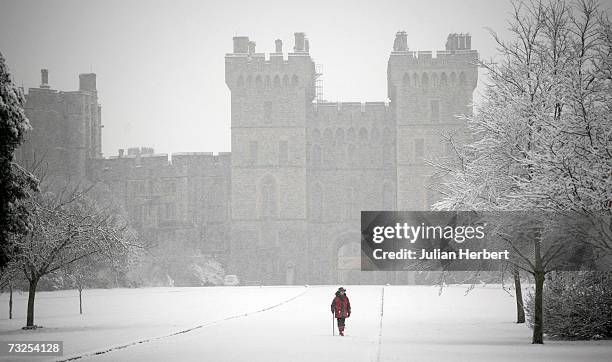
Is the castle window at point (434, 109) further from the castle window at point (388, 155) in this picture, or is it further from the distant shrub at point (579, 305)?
the distant shrub at point (579, 305)

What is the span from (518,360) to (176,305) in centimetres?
1931

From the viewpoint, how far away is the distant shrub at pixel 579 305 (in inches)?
763

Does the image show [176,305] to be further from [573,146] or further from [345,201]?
[345,201]

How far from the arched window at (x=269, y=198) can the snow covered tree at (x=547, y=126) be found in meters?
41.8

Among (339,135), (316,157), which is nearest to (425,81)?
(339,135)

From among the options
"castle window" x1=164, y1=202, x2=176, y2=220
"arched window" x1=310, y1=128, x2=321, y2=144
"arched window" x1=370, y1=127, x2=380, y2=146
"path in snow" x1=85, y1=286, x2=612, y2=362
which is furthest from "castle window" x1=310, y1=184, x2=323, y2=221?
"path in snow" x1=85, y1=286, x2=612, y2=362

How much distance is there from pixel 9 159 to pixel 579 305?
1162 cm

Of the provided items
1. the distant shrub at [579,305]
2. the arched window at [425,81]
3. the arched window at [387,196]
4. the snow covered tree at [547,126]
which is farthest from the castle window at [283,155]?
the distant shrub at [579,305]

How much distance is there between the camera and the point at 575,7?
18906 mm

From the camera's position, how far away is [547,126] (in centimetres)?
1619

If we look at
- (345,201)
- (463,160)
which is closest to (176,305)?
(463,160)

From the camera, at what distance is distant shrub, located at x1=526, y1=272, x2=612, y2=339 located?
19375 millimetres

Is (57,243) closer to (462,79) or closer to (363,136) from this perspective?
(363,136)

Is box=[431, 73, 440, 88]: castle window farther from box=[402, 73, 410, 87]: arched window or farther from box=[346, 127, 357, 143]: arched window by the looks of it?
box=[346, 127, 357, 143]: arched window
